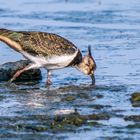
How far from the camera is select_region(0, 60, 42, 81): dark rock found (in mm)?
14906

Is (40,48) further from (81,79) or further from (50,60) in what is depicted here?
(81,79)

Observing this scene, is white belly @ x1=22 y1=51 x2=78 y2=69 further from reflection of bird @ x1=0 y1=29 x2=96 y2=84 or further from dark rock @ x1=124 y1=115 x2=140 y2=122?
dark rock @ x1=124 y1=115 x2=140 y2=122

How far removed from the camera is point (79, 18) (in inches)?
891

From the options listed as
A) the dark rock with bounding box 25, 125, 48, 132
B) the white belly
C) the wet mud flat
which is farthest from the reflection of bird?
the dark rock with bounding box 25, 125, 48, 132

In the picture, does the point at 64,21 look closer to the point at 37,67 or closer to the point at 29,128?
the point at 37,67

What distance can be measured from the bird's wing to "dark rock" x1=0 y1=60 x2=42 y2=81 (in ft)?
2.75

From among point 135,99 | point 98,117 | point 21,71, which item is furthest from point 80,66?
point 98,117

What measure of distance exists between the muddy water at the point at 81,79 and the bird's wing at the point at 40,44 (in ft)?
2.05

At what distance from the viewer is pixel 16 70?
1504 cm

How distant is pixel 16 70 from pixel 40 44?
3.18 feet

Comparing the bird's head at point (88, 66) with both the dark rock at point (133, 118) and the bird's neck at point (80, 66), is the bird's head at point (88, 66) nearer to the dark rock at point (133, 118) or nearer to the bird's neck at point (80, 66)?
the bird's neck at point (80, 66)

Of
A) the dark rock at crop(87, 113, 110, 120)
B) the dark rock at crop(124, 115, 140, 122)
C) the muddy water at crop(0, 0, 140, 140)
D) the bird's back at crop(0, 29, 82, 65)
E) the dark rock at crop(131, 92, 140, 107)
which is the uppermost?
the bird's back at crop(0, 29, 82, 65)

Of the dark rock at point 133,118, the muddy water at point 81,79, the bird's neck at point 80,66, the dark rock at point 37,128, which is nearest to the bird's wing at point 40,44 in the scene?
the bird's neck at point 80,66

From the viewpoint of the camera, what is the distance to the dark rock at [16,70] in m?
14.9
